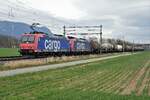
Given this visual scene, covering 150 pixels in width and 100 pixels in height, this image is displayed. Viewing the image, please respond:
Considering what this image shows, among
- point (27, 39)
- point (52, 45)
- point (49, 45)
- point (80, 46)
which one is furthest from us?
point (80, 46)

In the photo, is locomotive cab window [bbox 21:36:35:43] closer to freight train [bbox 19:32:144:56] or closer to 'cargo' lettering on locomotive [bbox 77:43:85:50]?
freight train [bbox 19:32:144:56]

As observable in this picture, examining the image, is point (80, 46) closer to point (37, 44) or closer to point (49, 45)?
point (49, 45)

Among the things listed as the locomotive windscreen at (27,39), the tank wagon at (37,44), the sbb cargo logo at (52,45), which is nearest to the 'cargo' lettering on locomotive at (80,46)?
the sbb cargo logo at (52,45)

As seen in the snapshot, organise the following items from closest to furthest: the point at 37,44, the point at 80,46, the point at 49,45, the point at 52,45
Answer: the point at 37,44
the point at 49,45
the point at 52,45
the point at 80,46

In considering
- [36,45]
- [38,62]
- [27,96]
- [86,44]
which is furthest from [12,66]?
[86,44]

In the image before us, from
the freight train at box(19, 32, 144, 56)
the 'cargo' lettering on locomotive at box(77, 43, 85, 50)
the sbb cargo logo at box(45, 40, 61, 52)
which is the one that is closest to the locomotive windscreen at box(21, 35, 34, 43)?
the freight train at box(19, 32, 144, 56)

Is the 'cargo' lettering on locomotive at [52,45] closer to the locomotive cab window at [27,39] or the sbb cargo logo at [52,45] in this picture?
the sbb cargo logo at [52,45]

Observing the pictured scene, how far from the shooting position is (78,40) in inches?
2719

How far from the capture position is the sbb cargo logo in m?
48.4

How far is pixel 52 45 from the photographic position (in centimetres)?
5084

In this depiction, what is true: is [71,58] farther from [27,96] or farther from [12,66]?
[27,96]

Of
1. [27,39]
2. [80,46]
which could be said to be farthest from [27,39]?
[80,46]

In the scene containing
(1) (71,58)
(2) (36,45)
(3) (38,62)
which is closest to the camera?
(3) (38,62)

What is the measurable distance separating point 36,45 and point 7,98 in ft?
99.9
